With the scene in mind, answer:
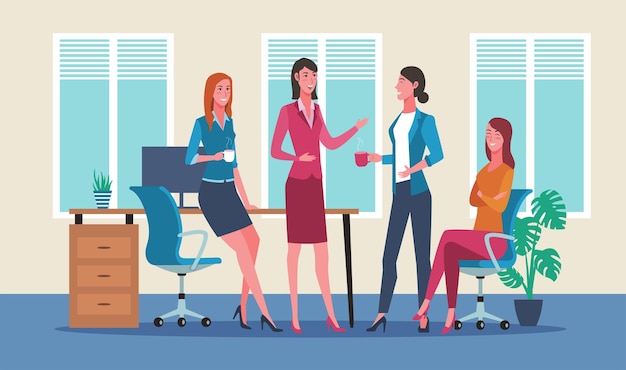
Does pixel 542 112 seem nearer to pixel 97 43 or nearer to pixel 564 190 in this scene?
pixel 564 190

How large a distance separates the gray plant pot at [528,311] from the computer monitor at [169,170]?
2823 millimetres

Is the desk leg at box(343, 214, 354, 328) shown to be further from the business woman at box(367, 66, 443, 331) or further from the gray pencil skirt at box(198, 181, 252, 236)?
the gray pencil skirt at box(198, 181, 252, 236)

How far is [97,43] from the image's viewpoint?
1345 cm

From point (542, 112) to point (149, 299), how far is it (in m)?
4.34

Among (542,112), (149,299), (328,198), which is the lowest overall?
(149,299)

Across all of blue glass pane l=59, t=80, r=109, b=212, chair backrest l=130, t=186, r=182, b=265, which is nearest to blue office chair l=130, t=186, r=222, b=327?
chair backrest l=130, t=186, r=182, b=265

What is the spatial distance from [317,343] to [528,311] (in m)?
2.19

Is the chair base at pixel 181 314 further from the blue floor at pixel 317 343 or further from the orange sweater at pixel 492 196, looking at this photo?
the orange sweater at pixel 492 196

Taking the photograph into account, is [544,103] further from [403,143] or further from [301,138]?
[301,138]

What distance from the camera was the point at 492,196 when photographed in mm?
10297

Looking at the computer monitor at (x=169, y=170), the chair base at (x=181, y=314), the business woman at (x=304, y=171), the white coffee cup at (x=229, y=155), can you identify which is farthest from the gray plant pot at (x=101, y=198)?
the business woman at (x=304, y=171)

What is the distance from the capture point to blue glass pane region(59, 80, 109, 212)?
13.5 metres

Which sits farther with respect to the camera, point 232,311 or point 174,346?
point 232,311

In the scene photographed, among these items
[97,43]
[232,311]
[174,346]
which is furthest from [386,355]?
[97,43]
